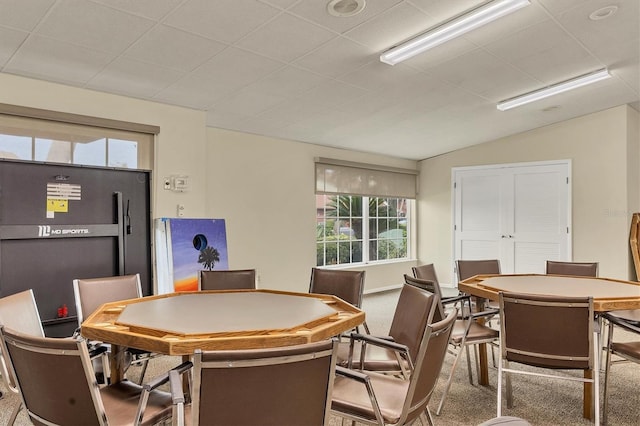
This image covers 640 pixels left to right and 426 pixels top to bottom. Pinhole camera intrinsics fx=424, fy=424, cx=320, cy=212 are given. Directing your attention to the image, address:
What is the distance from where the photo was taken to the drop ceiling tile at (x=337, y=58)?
3.51 meters

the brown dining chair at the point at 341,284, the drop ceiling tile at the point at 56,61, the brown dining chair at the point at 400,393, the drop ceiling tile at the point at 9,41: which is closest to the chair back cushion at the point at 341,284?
the brown dining chair at the point at 341,284

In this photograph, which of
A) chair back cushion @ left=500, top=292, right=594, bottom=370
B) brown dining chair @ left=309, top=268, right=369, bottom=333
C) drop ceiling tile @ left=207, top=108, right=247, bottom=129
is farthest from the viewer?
drop ceiling tile @ left=207, top=108, right=247, bottom=129

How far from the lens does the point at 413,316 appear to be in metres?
2.37

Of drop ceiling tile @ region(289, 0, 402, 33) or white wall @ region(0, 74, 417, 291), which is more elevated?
drop ceiling tile @ region(289, 0, 402, 33)

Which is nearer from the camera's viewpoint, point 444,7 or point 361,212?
point 444,7

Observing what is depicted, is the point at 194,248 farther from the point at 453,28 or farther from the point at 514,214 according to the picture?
the point at 514,214

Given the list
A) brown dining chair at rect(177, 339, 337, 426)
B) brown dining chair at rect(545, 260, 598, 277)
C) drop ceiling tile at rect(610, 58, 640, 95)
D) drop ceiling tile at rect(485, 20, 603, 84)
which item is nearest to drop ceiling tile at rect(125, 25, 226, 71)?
drop ceiling tile at rect(485, 20, 603, 84)

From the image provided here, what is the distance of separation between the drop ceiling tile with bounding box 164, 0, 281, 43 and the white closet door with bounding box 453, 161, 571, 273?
17.9ft

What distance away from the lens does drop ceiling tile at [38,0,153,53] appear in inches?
108

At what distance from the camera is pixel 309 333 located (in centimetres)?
183

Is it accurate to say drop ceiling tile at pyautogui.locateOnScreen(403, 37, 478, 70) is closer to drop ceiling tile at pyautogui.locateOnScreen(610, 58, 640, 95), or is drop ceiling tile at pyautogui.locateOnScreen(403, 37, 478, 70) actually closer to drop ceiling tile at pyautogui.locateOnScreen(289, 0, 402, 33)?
drop ceiling tile at pyautogui.locateOnScreen(289, 0, 402, 33)

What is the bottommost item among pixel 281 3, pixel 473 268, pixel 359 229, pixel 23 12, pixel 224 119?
pixel 473 268

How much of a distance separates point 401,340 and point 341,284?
913 mm

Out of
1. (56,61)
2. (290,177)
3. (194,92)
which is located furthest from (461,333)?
(56,61)
